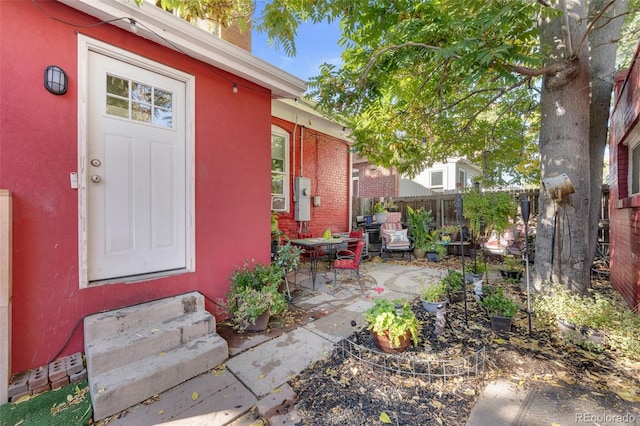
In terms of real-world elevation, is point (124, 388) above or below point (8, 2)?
below

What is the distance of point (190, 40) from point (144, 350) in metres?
3.21

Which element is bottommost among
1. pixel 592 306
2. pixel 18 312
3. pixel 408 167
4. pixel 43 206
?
pixel 592 306

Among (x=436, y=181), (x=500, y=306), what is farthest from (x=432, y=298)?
(x=436, y=181)

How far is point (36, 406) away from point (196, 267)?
61.5 inches

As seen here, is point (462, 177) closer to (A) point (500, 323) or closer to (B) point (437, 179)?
(B) point (437, 179)

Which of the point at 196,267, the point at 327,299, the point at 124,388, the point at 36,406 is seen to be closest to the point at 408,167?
the point at 327,299

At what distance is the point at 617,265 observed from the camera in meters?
4.22

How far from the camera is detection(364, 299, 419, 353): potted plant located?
2436 mm

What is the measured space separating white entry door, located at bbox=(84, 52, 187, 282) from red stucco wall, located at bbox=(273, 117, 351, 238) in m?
3.17

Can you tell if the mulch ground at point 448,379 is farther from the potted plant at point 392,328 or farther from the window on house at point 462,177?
the window on house at point 462,177

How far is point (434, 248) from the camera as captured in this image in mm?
6809

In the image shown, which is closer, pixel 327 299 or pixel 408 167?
pixel 327 299

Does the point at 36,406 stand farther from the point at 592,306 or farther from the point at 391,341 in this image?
the point at 592,306

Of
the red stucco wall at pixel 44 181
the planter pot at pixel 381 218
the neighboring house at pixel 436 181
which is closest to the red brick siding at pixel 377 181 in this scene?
the neighboring house at pixel 436 181
